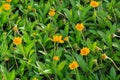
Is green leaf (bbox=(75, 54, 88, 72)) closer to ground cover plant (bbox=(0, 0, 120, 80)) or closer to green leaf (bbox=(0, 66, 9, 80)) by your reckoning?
ground cover plant (bbox=(0, 0, 120, 80))

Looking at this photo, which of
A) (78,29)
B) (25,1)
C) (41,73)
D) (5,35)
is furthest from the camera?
(25,1)

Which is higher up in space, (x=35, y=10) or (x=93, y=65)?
(x=35, y=10)

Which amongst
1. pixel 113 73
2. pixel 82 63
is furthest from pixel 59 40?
pixel 113 73

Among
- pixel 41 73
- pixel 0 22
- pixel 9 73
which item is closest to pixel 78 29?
pixel 41 73

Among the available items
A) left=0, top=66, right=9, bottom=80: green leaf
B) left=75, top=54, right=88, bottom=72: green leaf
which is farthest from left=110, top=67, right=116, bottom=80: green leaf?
left=0, top=66, right=9, bottom=80: green leaf

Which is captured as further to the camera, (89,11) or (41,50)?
(89,11)

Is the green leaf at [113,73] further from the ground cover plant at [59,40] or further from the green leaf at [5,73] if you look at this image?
the green leaf at [5,73]

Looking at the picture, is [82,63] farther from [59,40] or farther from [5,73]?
[5,73]

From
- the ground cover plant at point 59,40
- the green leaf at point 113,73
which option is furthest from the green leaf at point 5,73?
the green leaf at point 113,73

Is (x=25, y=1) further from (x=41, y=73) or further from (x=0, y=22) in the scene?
(x=41, y=73)
